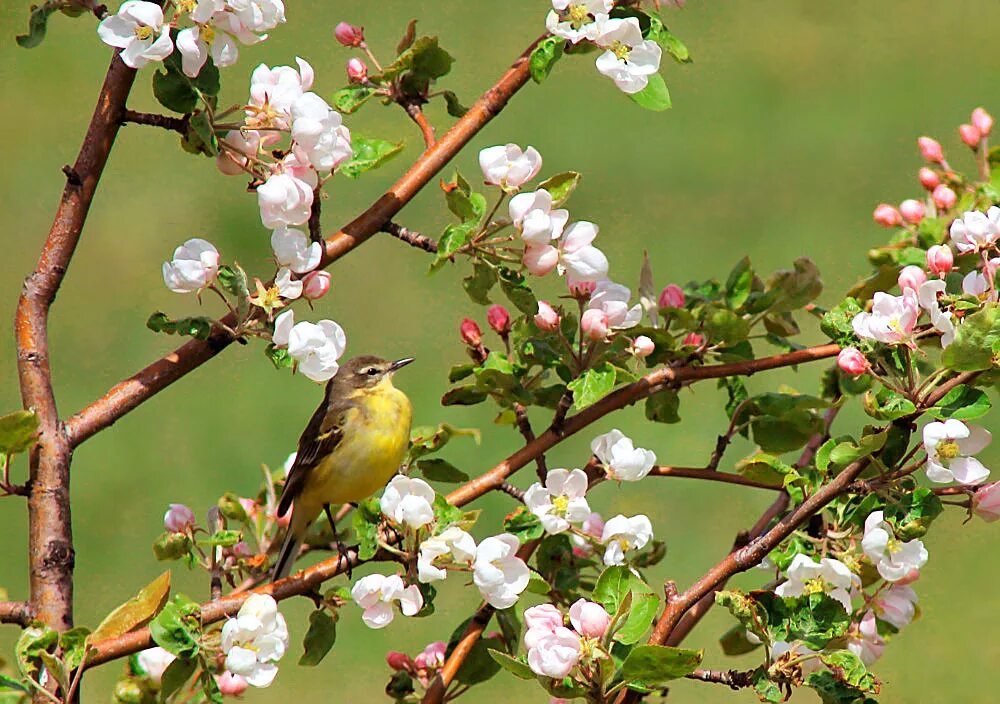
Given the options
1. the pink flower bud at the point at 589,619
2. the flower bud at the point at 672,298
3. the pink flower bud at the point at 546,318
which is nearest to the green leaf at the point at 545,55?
the pink flower bud at the point at 546,318

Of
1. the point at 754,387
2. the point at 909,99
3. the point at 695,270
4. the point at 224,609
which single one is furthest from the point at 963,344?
the point at 909,99

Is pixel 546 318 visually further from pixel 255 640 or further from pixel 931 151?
pixel 931 151

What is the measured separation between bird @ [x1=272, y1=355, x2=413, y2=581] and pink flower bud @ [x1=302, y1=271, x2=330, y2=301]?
0.77 m

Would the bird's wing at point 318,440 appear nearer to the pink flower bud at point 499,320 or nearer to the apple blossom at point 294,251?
the pink flower bud at point 499,320

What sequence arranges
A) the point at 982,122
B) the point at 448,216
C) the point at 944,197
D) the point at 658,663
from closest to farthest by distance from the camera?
the point at 658,663
the point at 944,197
the point at 982,122
the point at 448,216

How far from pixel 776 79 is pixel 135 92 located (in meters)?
4.32

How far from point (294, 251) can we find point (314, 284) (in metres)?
0.06

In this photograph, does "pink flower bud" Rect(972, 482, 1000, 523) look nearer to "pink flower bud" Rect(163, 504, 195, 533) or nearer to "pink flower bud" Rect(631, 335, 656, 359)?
"pink flower bud" Rect(631, 335, 656, 359)

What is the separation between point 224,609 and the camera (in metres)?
1.77

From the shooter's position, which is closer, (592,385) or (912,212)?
(592,385)

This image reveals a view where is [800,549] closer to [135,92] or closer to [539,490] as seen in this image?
[539,490]

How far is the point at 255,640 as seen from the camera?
1702 millimetres

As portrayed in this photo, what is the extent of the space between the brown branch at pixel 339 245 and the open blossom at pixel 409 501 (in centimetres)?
30

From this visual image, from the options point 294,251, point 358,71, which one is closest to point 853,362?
point 294,251
